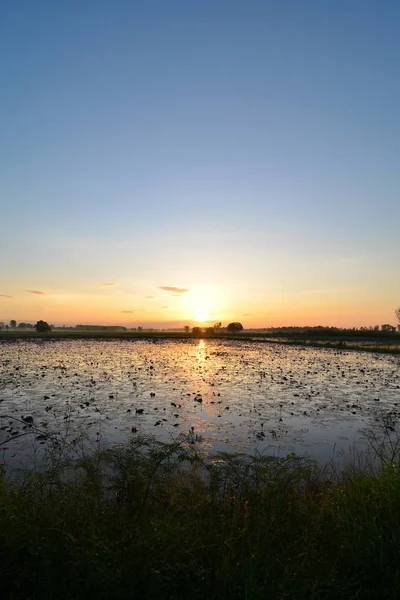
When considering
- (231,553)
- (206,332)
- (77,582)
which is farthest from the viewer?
(206,332)

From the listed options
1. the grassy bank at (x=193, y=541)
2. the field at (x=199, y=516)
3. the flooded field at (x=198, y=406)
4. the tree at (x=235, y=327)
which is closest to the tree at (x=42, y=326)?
the tree at (x=235, y=327)

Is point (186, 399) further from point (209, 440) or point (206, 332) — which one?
point (206, 332)

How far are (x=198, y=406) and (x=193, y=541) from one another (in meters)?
11.9

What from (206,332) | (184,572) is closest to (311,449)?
(184,572)

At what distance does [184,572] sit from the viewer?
4719 millimetres

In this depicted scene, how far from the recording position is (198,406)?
17.3m

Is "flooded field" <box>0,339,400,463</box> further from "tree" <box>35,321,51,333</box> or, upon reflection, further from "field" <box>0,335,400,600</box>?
"tree" <box>35,321,51,333</box>

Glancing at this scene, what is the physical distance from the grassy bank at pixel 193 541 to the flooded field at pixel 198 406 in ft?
9.06

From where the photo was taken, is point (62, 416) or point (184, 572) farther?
point (62, 416)

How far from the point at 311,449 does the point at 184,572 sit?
8130 mm

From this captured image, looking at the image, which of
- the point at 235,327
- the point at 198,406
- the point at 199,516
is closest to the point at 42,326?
the point at 235,327

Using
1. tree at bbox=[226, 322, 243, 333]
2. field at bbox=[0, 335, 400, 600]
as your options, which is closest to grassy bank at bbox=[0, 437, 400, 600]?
field at bbox=[0, 335, 400, 600]

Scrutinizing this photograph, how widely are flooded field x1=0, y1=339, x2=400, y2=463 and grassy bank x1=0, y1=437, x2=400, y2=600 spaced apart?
9.06 ft

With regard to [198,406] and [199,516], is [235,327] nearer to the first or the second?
[198,406]
